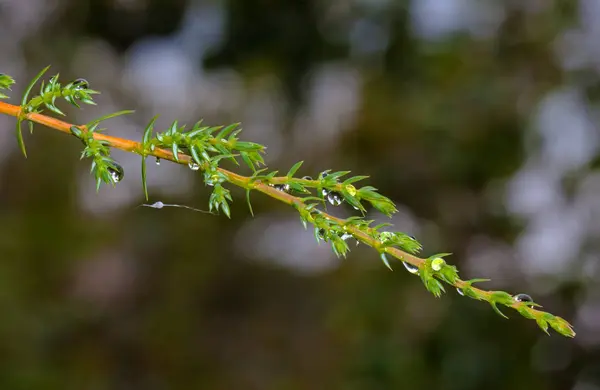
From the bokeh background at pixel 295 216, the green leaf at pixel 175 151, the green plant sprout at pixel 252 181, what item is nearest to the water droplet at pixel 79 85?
the green plant sprout at pixel 252 181

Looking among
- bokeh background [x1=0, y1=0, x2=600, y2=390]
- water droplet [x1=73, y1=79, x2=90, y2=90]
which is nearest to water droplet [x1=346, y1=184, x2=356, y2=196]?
water droplet [x1=73, y1=79, x2=90, y2=90]

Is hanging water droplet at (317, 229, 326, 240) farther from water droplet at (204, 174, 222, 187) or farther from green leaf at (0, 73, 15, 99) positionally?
green leaf at (0, 73, 15, 99)

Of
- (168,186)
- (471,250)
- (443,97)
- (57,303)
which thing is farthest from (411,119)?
(57,303)

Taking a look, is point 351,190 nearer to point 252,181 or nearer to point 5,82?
point 252,181

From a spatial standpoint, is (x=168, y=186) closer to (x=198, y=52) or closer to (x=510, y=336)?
(x=198, y=52)

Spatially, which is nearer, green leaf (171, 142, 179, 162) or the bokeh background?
green leaf (171, 142, 179, 162)

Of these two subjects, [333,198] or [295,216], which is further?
[295,216]

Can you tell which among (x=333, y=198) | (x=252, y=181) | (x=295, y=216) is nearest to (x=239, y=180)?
(x=252, y=181)

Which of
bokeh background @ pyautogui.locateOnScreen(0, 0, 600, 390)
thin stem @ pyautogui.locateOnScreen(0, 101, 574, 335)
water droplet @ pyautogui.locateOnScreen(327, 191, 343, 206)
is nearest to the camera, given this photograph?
thin stem @ pyautogui.locateOnScreen(0, 101, 574, 335)
